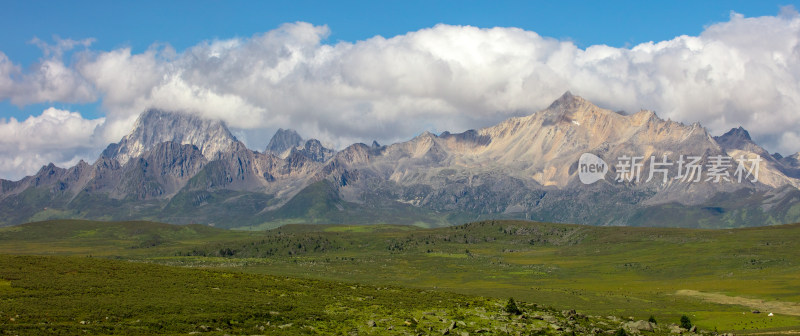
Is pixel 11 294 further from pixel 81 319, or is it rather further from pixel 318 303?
pixel 318 303

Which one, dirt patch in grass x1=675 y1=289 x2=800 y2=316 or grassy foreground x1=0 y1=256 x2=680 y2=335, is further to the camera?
dirt patch in grass x1=675 y1=289 x2=800 y2=316

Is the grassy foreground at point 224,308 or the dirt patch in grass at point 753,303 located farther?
the dirt patch in grass at point 753,303

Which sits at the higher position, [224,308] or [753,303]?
[224,308]

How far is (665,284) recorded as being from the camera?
194 meters

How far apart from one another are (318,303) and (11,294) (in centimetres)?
3737

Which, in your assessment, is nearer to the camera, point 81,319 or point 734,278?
point 81,319

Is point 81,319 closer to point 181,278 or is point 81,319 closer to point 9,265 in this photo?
point 181,278

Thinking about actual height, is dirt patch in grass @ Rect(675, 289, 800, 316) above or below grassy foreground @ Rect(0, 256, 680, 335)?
below

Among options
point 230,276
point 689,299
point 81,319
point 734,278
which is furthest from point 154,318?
point 734,278

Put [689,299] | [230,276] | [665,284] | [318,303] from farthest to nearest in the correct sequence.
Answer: [665,284] < [689,299] < [230,276] < [318,303]

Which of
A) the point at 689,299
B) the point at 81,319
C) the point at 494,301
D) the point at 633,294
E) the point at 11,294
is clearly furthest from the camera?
the point at 633,294

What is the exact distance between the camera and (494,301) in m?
106

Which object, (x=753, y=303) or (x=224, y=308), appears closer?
(x=224, y=308)

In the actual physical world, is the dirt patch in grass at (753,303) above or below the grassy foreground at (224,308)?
below
